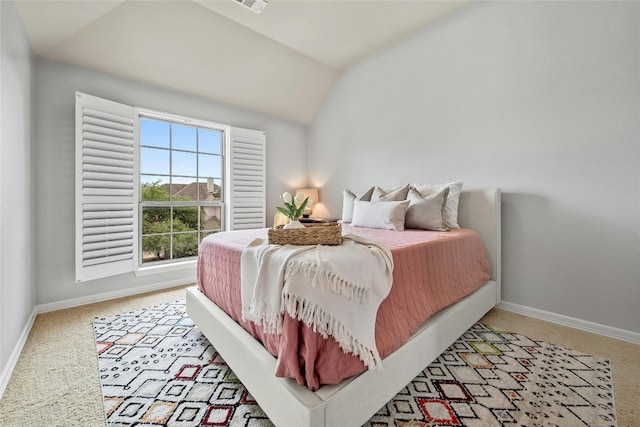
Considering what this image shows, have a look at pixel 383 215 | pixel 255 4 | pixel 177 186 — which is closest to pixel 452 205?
pixel 383 215

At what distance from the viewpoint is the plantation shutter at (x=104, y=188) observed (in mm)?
2555

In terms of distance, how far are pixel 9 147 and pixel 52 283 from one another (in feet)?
4.63

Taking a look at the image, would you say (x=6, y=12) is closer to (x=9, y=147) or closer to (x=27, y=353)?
(x=9, y=147)

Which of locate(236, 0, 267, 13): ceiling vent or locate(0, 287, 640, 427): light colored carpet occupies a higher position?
locate(236, 0, 267, 13): ceiling vent

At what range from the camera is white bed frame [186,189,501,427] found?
101 centimetres

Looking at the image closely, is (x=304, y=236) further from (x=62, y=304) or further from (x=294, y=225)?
(x=62, y=304)

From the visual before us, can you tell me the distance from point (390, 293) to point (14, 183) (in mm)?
2500

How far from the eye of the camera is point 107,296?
2789 mm

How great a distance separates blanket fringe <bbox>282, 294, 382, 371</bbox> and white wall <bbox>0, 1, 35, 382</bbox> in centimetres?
174

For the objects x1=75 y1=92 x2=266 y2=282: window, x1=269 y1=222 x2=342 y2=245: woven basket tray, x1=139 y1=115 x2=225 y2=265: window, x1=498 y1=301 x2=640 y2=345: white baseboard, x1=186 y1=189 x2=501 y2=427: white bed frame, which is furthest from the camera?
x1=139 y1=115 x2=225 y2=265: window

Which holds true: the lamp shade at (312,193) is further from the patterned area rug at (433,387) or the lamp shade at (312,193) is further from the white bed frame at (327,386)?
the patterned area rug at (433,387)

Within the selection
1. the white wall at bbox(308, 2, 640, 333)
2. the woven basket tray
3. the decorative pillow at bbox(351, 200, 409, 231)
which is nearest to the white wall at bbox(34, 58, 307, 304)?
the woven basket tray

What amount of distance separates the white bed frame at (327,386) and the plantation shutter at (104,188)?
1.28 meters

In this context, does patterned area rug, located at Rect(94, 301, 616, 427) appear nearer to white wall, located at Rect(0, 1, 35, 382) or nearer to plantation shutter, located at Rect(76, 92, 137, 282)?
→ white wall, located at Rect(0, 1, 35, 382)
